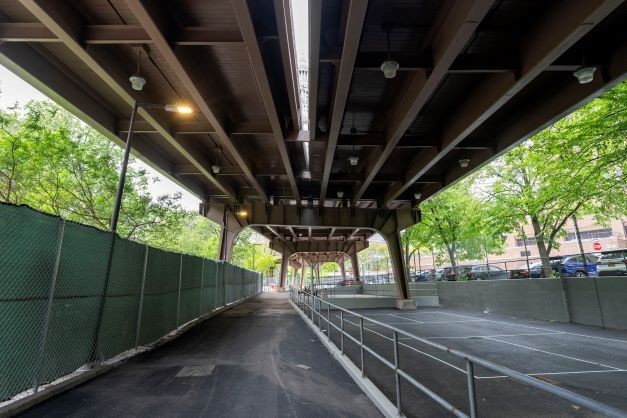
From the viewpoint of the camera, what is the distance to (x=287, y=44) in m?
6.05

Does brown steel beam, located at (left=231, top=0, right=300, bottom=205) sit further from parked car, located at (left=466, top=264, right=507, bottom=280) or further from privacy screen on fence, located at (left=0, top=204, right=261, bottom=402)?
parked car, located at (left=466, top=264, right=507, bottom=280)

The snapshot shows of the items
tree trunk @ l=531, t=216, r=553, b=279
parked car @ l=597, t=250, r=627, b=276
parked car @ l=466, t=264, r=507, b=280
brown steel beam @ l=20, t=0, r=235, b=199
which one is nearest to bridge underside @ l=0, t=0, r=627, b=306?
brown steel beam @ l=20, t=0, r=235, b=199

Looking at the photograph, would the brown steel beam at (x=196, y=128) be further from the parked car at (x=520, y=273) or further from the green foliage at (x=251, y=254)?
the green foliage at (x=251, y=254)

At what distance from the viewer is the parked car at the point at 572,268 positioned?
15.8 metres

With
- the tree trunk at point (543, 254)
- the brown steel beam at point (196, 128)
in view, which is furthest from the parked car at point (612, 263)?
the brown steel beam at point (196, 128)

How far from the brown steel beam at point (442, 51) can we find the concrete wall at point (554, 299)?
33.7 feet

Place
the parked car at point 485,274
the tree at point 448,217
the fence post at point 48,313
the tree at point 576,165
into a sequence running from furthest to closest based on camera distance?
the tree at point 448,217 < the parked car at point 485,274 < the tree at point 576,165 < the fence post at point 48,313

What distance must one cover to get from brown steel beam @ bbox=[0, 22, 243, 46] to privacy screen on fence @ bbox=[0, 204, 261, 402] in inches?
134

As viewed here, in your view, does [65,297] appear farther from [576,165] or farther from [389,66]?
[576,165]

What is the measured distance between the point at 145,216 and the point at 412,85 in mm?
20653

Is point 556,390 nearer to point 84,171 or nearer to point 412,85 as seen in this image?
point 412,85

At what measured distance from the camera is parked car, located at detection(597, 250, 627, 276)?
14.1m

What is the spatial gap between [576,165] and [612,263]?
19.5ft

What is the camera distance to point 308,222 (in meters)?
20.4
